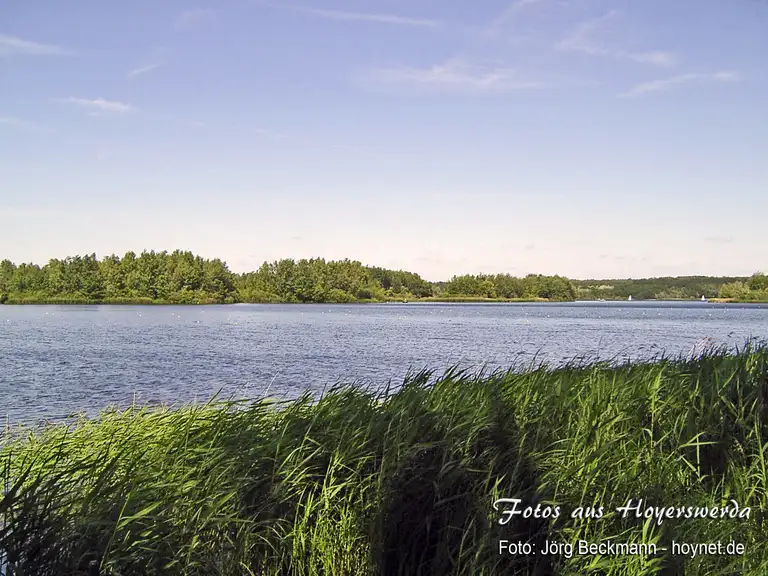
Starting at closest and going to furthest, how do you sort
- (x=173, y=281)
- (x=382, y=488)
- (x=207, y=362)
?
(x=382, y=488) → (x=207, y=362) → (x=173, y=281)

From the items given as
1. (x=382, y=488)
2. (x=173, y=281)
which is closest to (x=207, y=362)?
(x=382, y=488)

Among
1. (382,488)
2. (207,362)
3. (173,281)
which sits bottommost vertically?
(207,362)

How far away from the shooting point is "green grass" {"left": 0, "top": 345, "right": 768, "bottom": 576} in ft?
14.3

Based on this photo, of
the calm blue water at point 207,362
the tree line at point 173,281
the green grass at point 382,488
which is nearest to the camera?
the green grass at point 382,488

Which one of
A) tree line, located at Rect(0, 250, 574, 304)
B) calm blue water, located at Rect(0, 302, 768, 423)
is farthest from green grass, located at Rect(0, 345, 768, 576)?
tree line, located at Rect(0, 250, 574, 304)

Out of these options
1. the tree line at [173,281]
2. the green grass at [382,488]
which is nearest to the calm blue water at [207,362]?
the green grass at [382,488]

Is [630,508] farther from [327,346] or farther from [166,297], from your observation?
[166,297]

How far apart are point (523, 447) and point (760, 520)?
6.50ft

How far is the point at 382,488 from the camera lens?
5.14 m

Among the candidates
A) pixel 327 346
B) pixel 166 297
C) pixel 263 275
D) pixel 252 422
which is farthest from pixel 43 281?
pixel 252 422

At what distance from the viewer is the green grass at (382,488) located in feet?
14.3

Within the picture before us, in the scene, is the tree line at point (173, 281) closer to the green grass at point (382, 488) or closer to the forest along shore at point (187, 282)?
the forest along shore at point (187, 282)

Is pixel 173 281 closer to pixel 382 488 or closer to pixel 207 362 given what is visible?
pixel 207 362

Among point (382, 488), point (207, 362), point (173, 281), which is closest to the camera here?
point (382, 488)
